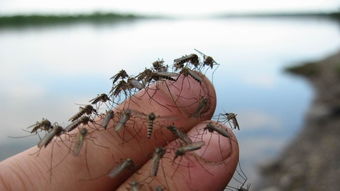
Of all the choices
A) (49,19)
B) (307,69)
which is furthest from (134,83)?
(49,19)

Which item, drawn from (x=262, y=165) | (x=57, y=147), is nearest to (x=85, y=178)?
(x=57, y=147)

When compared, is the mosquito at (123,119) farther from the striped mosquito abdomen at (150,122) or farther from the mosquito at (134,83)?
the mosquito at (134,83)

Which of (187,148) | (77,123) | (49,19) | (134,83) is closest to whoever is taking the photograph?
(187,148)

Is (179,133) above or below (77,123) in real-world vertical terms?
above

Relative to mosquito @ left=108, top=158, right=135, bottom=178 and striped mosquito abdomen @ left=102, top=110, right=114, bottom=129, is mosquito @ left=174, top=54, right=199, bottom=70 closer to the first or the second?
striped mosquito abdomen @ left=102, top=110, right=114, bottom=129

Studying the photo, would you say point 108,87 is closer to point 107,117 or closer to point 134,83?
point 134,83

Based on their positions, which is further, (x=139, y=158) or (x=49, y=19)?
(x=49, y=19)

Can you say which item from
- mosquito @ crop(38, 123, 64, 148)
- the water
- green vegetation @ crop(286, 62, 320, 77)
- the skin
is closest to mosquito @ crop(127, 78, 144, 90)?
the skin
